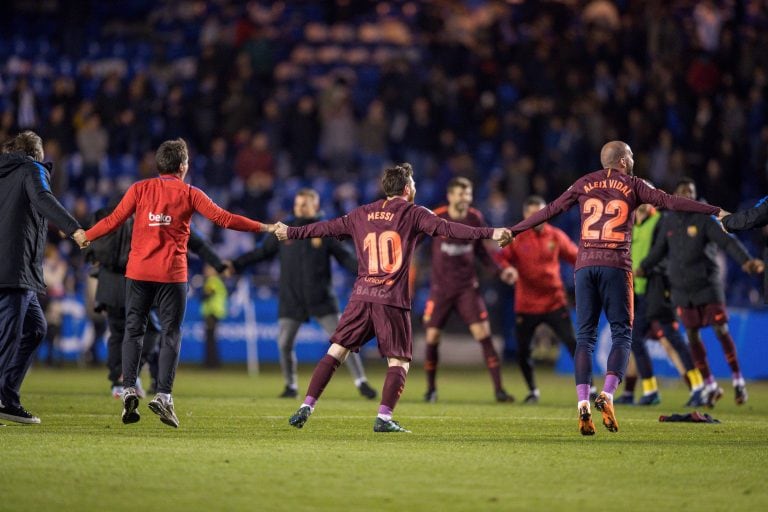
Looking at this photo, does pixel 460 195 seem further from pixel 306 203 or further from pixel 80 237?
pixel 80 237

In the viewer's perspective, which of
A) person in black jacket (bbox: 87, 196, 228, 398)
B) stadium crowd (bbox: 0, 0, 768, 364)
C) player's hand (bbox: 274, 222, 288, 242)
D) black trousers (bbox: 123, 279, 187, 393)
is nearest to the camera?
black trousers (bbox: 123, 279, 187, 393)

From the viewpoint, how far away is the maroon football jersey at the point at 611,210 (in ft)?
35.2

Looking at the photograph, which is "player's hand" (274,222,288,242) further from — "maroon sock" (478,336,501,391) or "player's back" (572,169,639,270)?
"maroon sock" (478,336,501,391)

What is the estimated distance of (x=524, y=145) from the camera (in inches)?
1035

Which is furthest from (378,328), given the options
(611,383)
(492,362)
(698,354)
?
(698,354)

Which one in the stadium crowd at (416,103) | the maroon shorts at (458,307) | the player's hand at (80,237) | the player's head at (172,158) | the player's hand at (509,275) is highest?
the stadium crowd at (416,103)

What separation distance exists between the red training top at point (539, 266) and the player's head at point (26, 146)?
650 centimetres

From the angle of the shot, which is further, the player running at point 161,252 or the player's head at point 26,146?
the player's head at point 26,146

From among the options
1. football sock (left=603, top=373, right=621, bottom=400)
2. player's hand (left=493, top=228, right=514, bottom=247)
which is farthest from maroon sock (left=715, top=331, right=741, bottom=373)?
player's hand (left=493, top=228, right=514, bottom=247)

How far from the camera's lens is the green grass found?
6996 mm

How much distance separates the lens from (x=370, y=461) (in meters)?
8.57

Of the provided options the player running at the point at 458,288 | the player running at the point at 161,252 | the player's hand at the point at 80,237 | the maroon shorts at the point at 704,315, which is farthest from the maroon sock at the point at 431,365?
the player's hand at the point at 80,237

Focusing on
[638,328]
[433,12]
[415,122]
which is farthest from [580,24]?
[638,328]

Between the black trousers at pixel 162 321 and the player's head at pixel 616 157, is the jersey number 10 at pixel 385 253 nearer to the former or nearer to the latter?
the black trousers at pixel 162 321
